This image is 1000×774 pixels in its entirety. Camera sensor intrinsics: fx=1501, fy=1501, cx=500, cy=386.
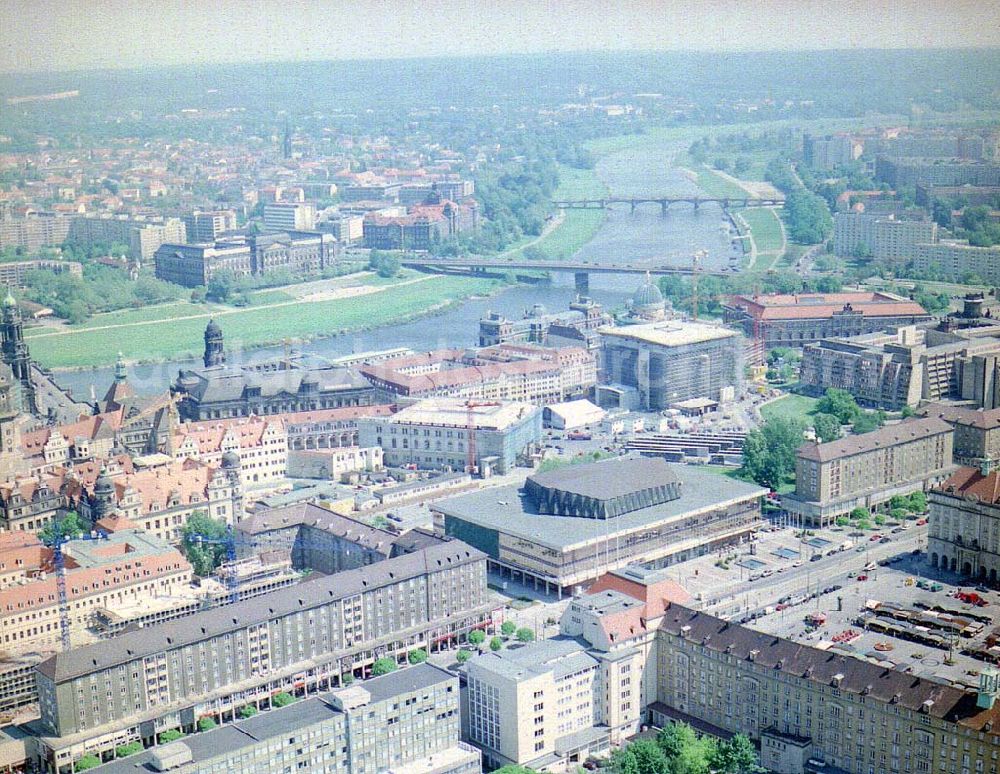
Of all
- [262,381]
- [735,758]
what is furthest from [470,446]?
[735,758]

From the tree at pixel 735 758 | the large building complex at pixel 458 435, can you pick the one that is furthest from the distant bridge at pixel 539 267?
the tree at pixel 735 758

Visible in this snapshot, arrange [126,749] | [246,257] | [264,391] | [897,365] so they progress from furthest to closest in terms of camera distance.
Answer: [246,257] → [897,365] → [264,391] → [126,749]

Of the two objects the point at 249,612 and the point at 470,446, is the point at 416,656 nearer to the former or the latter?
the point at 249,612

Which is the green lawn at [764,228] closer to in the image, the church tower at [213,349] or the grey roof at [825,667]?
the church tower at [213,349]

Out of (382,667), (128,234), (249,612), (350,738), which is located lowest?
(382,667)

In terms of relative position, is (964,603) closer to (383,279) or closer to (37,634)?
(37,634)

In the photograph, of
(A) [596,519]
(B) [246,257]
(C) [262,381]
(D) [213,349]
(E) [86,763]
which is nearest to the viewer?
(E) [86,763]

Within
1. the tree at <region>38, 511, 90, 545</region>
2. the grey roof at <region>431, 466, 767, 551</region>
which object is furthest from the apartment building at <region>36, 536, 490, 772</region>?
the tree at <region>38, 511, 90, 545</region>
